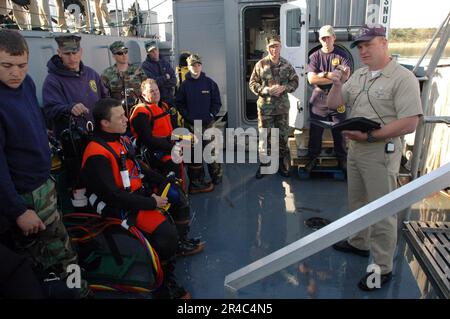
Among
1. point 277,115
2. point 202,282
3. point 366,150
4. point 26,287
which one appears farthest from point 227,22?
point 26,287

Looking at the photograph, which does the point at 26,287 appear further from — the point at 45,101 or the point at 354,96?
the point at 354,96

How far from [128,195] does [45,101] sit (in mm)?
1372

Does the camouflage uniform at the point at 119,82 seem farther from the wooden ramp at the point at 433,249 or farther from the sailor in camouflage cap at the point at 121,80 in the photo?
the wooden ramp at the point at 433,249

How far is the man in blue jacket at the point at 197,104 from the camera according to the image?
4598 millimetres

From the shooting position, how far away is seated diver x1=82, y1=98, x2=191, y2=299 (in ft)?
7.84

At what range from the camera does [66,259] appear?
7.60ft

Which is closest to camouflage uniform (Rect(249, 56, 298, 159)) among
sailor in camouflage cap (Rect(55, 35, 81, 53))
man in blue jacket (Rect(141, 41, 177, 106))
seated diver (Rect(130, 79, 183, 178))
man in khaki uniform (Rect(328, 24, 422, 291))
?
seated diver (Rect(130, 79, 183, 178))

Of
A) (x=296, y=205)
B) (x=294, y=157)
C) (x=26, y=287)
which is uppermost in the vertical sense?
(x=26, y=287)

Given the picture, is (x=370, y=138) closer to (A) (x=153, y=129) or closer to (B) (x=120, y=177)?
(B) (x=120, y=177)

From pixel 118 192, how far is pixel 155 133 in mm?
1316

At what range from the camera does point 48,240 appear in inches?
87.4

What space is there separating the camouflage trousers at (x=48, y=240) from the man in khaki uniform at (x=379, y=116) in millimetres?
2030

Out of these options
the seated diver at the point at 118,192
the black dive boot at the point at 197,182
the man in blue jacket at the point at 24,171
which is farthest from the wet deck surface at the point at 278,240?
the man in blue jacket at the point at 24,171

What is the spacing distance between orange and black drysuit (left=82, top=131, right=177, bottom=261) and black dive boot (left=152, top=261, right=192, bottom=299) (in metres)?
0.12
